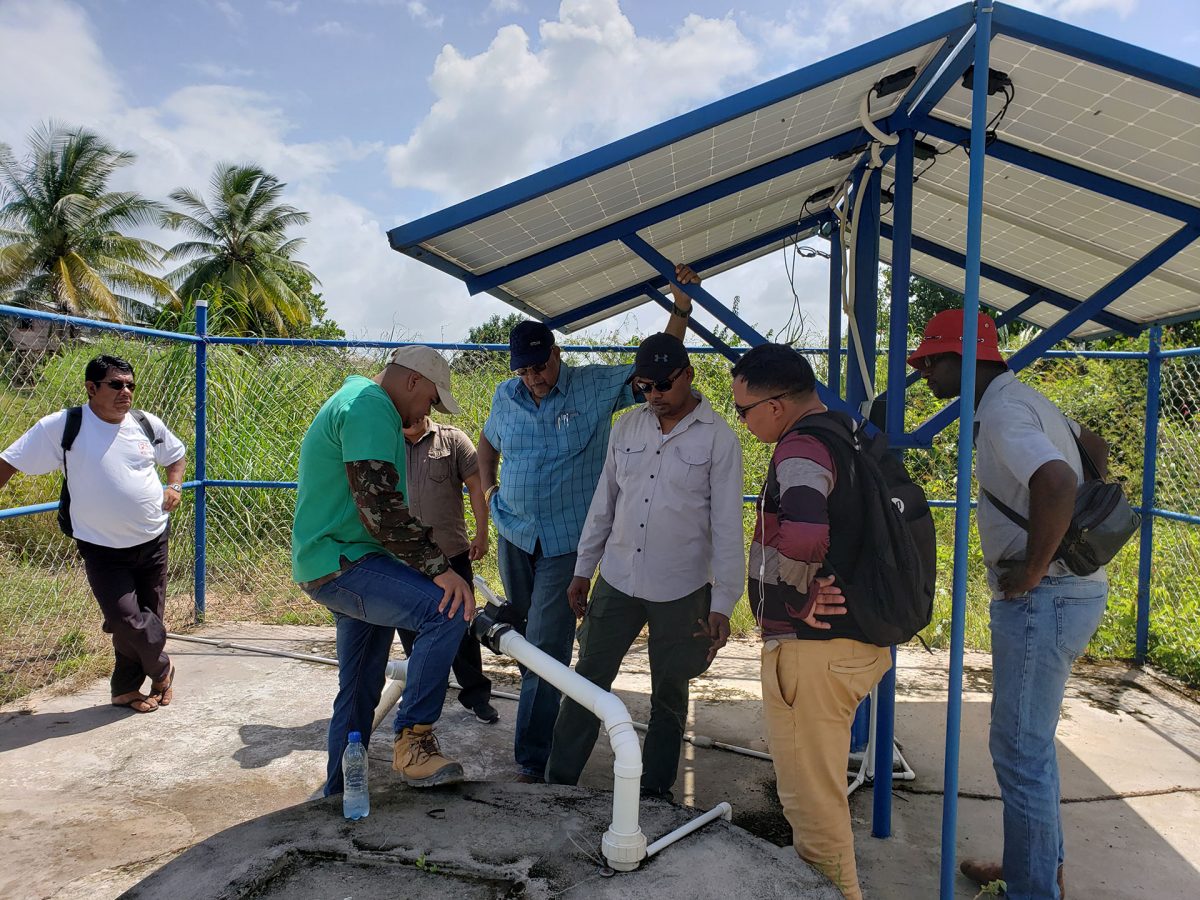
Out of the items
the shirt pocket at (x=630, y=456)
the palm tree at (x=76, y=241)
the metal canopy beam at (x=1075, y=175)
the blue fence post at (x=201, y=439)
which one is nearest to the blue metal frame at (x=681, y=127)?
the metal canopy beam at (x=1075, y=175)

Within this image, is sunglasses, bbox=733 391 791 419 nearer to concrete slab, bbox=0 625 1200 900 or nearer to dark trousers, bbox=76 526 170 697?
concrete slab, bbox=0 625 1200 900

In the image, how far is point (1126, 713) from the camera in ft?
15.3

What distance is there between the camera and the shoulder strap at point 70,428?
13.6ft

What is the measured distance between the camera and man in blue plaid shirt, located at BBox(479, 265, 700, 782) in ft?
11.6

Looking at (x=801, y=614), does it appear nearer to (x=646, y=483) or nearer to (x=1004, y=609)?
(x=1004, y=609)

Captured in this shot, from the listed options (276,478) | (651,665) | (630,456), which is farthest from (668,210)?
(276,478)

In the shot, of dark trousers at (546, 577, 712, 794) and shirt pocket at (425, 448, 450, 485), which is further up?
shirt pocket at (425, 448, 450, 485)

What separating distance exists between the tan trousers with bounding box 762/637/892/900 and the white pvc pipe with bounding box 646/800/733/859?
0.86 ft

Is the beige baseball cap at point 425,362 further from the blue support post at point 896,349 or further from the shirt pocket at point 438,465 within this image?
the blue support post at point 896,349

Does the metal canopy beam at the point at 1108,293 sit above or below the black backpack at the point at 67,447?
above

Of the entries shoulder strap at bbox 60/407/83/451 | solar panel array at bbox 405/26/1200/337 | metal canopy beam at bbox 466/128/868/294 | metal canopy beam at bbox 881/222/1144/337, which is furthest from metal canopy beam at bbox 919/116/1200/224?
shoulder strap at bbox 60/407/83/451

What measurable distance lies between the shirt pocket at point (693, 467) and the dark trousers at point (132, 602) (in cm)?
305

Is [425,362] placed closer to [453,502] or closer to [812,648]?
[453,502]

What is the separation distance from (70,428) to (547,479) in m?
2.51
